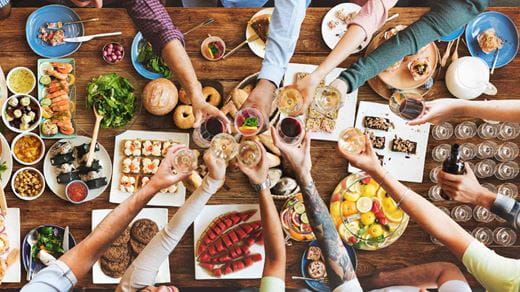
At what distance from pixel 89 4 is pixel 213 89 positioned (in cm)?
82

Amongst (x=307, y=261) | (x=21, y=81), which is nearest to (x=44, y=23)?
(x=21, y=81)

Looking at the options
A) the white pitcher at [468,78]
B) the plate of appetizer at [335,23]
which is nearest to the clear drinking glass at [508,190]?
the white pitcher at [468,78]

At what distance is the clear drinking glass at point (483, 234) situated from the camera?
2.91m

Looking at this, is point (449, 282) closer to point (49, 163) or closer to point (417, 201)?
point (417, 201)

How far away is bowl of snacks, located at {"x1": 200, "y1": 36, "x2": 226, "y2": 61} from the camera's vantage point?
287 centimetres

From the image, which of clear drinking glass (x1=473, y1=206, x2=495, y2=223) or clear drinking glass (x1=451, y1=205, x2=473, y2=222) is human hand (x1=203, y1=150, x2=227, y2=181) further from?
clear drinking glass (x1=473, y1=206, x2=495, y2=223)

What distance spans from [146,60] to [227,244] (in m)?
1.09

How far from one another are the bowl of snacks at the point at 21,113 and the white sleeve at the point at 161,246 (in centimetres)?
93

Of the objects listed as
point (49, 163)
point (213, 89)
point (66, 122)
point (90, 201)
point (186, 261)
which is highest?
point (213, 89)

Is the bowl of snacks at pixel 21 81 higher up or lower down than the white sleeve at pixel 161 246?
higher up

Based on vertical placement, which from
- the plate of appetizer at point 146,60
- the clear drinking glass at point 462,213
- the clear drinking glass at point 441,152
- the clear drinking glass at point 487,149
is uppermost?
the plate of appetizer at point 146,60

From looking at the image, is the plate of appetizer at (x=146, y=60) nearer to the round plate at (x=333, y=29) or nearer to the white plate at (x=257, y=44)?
the white plate at (x=257, y=44)

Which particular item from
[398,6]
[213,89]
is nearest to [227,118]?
[213,89]

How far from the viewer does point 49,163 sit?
289cm
